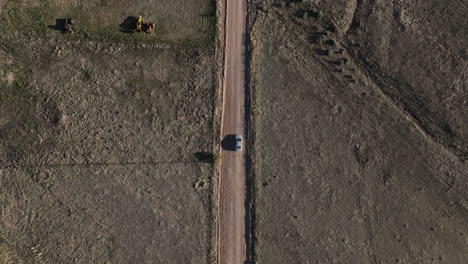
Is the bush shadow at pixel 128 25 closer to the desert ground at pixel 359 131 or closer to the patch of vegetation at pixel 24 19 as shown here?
the patch of vegetation at pixel 24 19

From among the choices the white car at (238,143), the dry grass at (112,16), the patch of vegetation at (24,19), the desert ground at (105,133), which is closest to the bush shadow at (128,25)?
the dry grass at (112,16)

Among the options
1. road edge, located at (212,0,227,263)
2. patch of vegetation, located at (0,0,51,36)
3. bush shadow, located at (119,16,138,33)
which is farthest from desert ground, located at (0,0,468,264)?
bush shadow, located at (119,16,138,33)

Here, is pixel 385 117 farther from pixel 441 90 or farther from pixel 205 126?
pixel 205 126

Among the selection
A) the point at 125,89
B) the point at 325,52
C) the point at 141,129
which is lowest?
the point at 141,129

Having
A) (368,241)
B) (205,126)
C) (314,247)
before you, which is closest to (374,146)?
(368,241)

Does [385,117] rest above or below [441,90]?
below

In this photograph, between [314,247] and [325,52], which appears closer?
[314,247]

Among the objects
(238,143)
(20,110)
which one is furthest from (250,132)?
(20,110)
